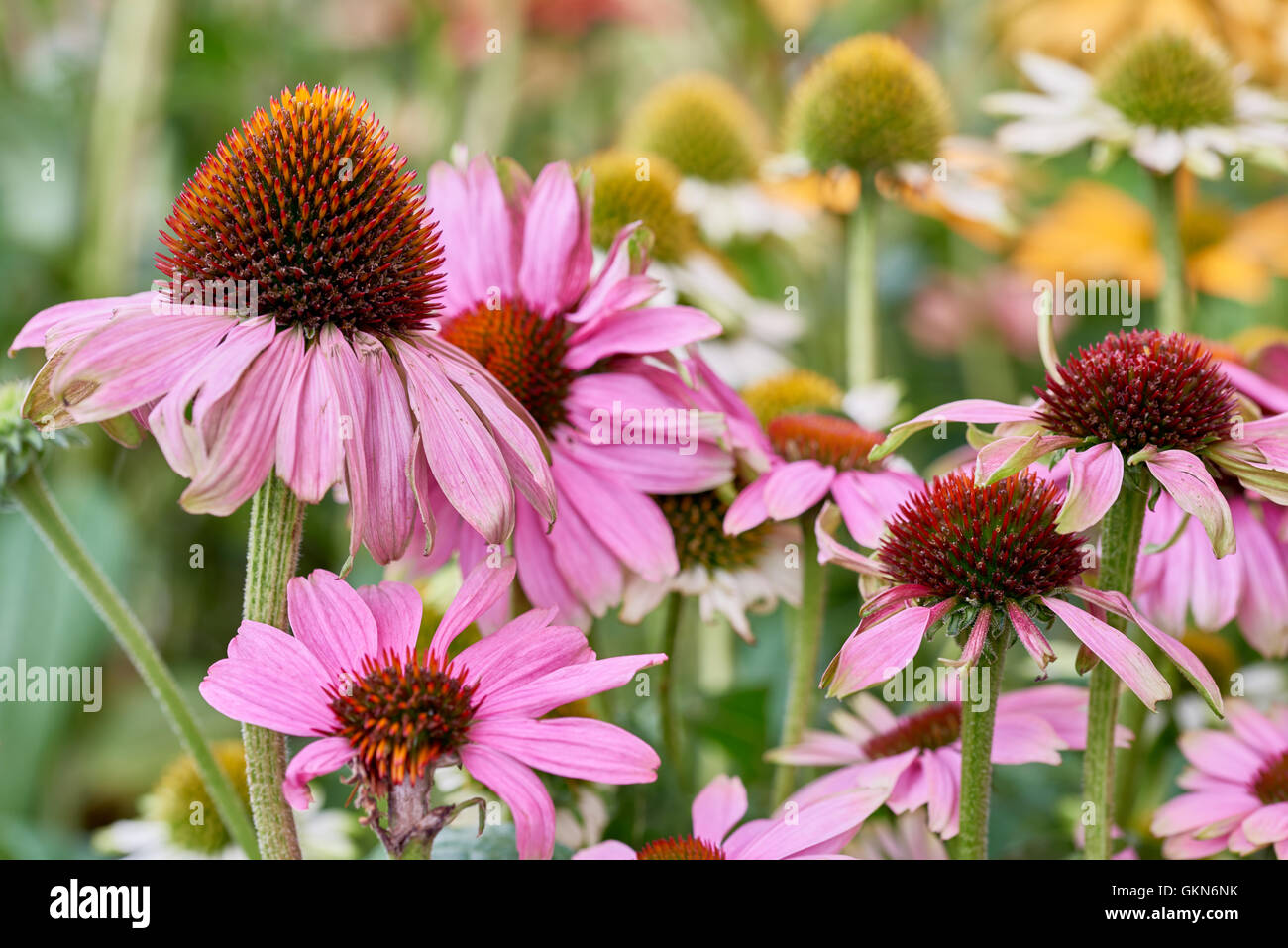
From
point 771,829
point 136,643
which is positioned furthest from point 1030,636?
point 136,643

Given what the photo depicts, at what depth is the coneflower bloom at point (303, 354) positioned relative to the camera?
0.42 m

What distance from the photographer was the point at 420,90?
158 cm

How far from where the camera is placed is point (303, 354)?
1.48ft

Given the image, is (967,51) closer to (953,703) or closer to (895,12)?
(895,12)

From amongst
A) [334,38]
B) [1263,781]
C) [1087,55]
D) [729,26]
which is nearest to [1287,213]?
[1087,55]

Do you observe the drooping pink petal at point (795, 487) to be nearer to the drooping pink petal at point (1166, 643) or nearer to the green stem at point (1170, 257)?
the drooping pink petal at point (1166, 643)

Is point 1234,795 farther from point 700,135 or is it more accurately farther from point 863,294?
point 700,135

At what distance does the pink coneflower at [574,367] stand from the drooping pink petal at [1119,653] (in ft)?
0.58

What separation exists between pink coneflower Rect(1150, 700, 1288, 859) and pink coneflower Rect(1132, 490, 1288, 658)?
5 cm

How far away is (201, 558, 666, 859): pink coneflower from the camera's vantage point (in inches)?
16.1

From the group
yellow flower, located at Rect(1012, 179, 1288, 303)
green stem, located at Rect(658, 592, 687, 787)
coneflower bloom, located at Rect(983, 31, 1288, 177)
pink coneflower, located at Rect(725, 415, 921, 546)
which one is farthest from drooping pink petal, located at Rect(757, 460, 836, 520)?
yellow flower, located at Rect(1012, 179, 1288, 303)

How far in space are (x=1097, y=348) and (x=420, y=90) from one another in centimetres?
126

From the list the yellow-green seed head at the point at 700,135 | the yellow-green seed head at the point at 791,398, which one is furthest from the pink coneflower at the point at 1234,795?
the yellow-green seed head at the point at 700,135

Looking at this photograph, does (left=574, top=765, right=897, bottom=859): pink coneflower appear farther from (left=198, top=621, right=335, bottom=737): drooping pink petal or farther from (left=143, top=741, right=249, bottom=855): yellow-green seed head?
(left=143, top=741, right=249, bottom=855): yellow-green seed head
